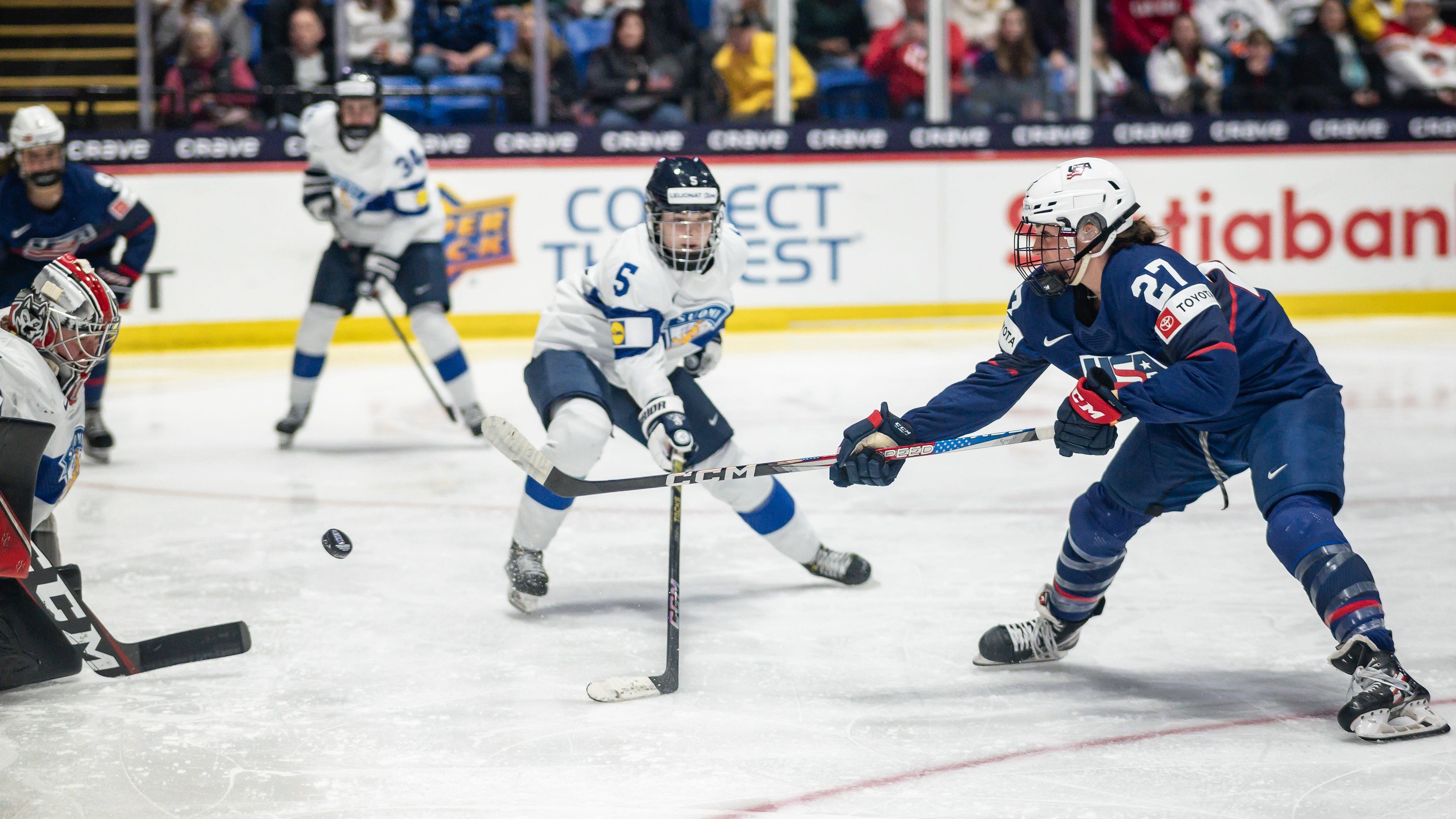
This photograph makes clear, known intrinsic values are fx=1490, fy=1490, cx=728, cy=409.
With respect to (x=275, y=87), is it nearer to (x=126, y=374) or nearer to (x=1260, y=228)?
(x=126, y=374)

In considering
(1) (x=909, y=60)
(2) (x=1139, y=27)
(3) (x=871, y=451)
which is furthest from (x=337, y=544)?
(2) (x=1139, y=27)

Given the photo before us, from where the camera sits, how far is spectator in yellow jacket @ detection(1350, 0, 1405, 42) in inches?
386

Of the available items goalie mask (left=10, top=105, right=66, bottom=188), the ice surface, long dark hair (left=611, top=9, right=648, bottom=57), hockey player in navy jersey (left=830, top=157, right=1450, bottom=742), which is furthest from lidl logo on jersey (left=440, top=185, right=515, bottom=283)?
hockey player in navy jersey (left=830, top=157, right=1450, bottom=742)

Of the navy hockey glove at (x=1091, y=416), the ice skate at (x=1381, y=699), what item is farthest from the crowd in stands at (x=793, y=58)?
the ice skate at (x=1381, y=699)

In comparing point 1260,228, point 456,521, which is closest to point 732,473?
point 456,521

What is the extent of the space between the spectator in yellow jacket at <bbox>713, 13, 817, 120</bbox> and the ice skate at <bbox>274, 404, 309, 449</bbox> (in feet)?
13.6

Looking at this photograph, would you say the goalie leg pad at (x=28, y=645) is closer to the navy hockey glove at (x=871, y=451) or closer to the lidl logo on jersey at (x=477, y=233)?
the navy hockey glove at (x=871, y=451)

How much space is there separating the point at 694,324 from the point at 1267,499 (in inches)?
56.5

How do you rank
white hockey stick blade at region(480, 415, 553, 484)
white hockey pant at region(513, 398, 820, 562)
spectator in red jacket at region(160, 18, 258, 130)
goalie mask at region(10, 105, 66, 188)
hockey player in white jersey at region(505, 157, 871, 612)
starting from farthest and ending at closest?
1. spectator in red jacket at region(160, 18, 258, 130)
2. goalie mask at region(10, 105, 66, 188)
3. white hockey pant at region(513, 398, 820, 562)
4. hockey player in white jersey at region(505, 157, 871, 612)
5. white hockey stick blade at region(480, 415, 553, 484)

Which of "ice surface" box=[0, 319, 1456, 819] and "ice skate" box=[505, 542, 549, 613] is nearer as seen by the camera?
"ice surface" box=[0, 319, 1456, 819]

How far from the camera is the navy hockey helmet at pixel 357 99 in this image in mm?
5555

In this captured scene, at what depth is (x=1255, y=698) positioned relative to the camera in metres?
2.86

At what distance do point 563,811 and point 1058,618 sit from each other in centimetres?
121

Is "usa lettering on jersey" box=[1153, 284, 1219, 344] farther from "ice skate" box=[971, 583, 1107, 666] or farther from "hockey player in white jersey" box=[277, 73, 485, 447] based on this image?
"hockey player in white jersey" box=[277, 73, 485, 447]
